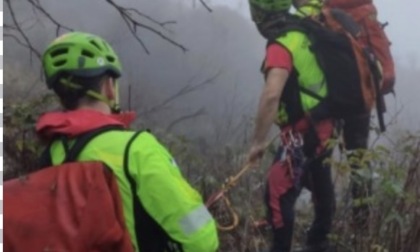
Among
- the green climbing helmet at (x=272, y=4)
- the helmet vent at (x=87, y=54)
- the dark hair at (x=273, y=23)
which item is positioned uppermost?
the helmet vent at (x=87, y=54)

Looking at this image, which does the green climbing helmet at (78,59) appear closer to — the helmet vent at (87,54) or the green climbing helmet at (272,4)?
the helmet vent at (87,54)

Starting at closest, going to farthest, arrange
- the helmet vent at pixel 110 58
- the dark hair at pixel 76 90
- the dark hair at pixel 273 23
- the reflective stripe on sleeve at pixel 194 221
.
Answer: the reflective stripe on sleeve at pixel 194 221, the dark hair at pixel 76 90, the helmet vent at pixel 110 58, the dark hair at pixel 273 23

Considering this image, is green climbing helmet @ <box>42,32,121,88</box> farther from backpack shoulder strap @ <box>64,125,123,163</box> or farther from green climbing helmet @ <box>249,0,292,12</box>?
green climbing helmet @ <box>249,0,292,12</box>

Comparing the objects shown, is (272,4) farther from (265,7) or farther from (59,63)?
(59,63)

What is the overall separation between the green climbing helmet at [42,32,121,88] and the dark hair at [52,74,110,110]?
14 millimetres

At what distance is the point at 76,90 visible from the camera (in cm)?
305

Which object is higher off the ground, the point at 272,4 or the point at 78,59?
the point at 78,59

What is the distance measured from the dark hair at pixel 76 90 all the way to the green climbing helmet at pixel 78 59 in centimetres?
1

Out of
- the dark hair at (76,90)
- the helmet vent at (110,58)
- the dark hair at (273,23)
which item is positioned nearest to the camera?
the dark hair at (76,90)

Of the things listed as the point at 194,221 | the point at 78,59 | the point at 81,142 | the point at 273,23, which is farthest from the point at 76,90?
the point at 273,23

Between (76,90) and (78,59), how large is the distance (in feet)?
0.38

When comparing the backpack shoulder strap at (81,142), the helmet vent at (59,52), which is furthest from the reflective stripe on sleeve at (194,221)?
the helmet vent at (59,52)

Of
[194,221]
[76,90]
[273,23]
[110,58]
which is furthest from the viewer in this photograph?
[273,23]

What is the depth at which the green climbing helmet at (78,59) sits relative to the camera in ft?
10.1
